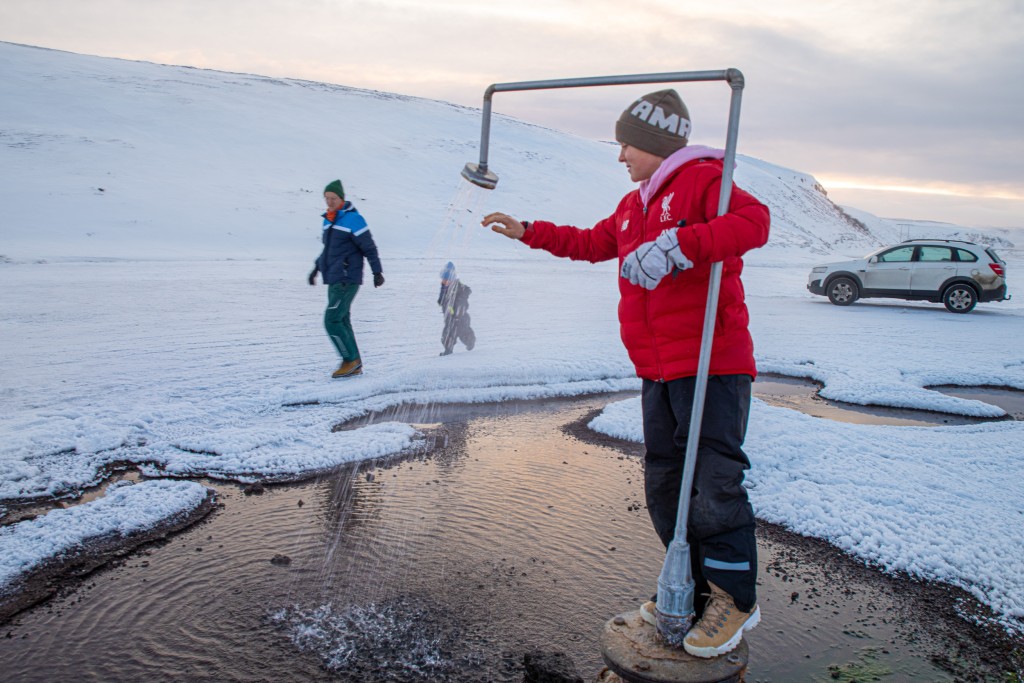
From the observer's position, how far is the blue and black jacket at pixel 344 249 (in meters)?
7.58

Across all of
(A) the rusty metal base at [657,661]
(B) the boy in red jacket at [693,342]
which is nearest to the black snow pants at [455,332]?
(B) the boy in red jacket at [693,342]

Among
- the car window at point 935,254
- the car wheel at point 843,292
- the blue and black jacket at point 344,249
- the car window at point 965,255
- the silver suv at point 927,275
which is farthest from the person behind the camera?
the car wheel at point 843,292

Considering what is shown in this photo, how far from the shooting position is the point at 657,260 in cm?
239

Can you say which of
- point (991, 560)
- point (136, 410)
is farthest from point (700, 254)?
point (136, 410)

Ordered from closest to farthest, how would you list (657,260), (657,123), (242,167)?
(657,260), (657,123), (242,167)

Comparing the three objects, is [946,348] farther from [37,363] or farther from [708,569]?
[37,363]

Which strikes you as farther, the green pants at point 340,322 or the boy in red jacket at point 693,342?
the green pants at point 340,322

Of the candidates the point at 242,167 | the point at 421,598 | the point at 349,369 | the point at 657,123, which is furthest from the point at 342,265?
the point at 242,167

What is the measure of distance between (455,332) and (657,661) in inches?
256

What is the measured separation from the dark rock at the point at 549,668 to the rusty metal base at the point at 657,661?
190 mm

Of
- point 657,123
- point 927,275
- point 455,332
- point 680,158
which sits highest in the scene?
point 657,123

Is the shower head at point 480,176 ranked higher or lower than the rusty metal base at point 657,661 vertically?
higher

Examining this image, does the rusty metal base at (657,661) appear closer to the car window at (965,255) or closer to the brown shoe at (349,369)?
the brown shoe at (349,369)

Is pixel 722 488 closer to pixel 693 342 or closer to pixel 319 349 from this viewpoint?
pixel 693 342
